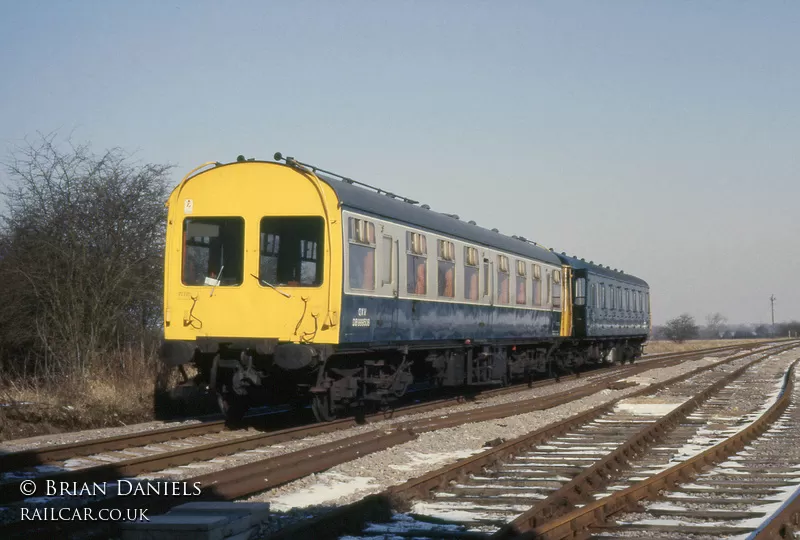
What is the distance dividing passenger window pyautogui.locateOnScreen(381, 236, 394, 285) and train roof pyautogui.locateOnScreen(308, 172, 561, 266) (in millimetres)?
362

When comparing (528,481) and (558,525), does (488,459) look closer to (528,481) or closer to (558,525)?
(528,481)

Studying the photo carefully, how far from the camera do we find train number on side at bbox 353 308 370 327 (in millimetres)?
12055

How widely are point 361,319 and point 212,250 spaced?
85.4 inches

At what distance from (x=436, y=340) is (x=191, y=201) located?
4755 mm

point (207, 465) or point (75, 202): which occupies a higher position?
point (75, 202)

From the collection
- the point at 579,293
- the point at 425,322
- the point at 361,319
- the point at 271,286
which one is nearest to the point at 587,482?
the point at 361,319

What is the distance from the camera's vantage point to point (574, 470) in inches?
353

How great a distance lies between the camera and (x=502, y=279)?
18500 millimetres

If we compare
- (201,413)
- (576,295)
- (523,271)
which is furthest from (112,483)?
(576,295)

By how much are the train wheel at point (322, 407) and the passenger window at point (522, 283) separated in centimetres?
798

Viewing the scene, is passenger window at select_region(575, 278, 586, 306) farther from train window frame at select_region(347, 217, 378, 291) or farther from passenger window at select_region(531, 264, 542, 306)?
train window frame at select_region(347, 217, 378, 291)

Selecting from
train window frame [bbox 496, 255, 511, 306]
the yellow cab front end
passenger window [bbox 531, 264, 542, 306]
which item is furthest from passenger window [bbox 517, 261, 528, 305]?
the yellow cab front end

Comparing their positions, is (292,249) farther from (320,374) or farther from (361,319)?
(320,374)

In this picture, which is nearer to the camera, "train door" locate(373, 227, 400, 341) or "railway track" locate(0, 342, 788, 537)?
"railway track" locate(0, 342, 788, 537)
